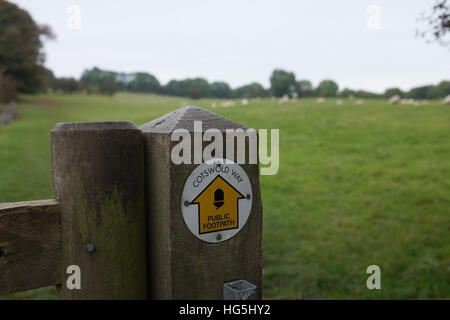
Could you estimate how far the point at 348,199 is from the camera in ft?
25.4

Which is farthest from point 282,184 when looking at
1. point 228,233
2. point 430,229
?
point 228,233

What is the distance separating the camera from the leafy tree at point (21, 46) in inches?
1395

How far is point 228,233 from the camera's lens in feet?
4.17

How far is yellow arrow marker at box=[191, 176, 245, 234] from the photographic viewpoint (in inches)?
→ 48.0

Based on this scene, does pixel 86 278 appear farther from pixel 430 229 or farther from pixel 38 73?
pixel 38 73

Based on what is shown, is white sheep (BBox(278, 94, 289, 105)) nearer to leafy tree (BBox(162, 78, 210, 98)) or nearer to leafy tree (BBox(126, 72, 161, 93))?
leafy tree (BBox(126, 72, 161, 93))

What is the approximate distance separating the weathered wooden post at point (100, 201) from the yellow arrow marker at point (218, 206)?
0.19 meters

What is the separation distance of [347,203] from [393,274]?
2.65 metres

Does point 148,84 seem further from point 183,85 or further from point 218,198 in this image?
point 218,198

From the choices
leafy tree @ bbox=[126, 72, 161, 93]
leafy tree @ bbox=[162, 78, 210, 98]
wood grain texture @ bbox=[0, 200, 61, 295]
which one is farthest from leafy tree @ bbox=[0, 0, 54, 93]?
wood grain texture @ bbox=[0, 200, 61, 295]

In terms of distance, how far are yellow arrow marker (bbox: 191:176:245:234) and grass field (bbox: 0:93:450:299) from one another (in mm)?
1073

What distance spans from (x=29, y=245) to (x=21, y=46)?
41.9 m

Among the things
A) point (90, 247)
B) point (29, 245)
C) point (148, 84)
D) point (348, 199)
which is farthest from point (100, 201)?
point (348, 199)

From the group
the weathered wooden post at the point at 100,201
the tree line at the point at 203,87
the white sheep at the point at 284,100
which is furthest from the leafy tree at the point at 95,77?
the weathered wooden post at the point at 100,201
